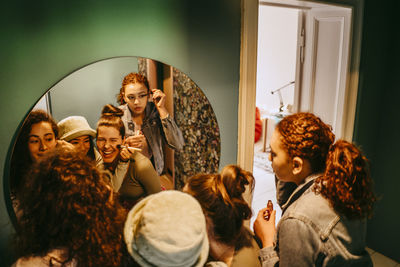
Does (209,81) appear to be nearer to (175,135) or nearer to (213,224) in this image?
(175,135)

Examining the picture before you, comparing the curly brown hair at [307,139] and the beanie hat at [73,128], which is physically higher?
the beanie hat at [73,128]

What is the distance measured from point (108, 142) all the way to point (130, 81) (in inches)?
10.4

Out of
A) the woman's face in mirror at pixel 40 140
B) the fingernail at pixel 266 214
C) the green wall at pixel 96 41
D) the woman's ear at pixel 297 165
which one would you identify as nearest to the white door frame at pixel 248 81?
the green wall at pixel 96 41

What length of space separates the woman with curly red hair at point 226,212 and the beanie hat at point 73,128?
456mm

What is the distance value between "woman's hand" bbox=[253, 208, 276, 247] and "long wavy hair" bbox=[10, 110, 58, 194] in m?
0.99

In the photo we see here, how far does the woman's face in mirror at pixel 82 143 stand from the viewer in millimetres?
1134

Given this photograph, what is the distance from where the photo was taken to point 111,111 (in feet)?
3.91

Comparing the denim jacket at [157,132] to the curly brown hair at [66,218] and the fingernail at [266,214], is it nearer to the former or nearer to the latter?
the curly brown hair at [66,218]

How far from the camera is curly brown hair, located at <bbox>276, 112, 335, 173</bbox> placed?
122cm

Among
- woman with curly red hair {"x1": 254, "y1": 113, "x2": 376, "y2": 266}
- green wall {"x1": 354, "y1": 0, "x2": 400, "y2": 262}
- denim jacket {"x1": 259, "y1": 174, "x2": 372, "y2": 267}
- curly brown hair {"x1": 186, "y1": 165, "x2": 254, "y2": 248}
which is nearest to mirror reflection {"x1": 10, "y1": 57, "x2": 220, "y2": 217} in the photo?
curly brown hair {"x1": 186, "y1": 165, "x2": 254, "y2": 248}

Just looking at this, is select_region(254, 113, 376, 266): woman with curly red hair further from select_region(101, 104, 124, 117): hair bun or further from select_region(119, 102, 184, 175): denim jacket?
select_region(101, 104, 124, 117): hair bun

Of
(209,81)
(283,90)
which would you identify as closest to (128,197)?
(209,81)

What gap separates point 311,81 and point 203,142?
1.54m

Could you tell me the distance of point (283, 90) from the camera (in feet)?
17.0
